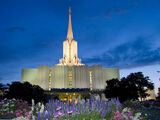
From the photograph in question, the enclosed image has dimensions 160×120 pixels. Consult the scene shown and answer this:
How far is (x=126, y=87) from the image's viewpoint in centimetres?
2850

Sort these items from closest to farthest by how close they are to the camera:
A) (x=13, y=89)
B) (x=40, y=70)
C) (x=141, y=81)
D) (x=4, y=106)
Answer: (x=4, y=106), (x=13, y=89), (x=141, y=81), (x=40, y=70)

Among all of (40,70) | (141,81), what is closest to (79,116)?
(141,81)

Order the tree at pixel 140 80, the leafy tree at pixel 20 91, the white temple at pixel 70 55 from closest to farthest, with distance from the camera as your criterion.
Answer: the leafy tree at pixel 20 91
the tree at pixel 140 80
the white temple at pixel 70 55

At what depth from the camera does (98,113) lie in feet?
13.8

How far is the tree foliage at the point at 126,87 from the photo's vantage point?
89.3 ft

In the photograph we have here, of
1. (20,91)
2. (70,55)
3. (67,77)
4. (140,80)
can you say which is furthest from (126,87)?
(70,55)

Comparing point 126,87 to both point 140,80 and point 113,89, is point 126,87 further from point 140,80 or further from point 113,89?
point 140,80

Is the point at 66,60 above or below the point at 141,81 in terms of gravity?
above

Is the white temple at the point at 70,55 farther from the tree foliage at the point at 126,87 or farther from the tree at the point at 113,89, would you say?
the tree at the point at 113,89

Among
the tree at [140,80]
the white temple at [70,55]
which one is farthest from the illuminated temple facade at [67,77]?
the tree at [140,80]

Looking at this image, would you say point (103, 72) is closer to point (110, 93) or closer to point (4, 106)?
point (110, 93)

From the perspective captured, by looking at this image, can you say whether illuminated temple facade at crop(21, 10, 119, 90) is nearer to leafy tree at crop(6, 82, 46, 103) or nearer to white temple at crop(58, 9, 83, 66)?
white temple at crop(58, 9, 83, 66)

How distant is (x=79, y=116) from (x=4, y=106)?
25.9ft

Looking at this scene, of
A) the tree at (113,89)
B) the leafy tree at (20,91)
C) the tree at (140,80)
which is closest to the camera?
the leafy tree at (20,91)
